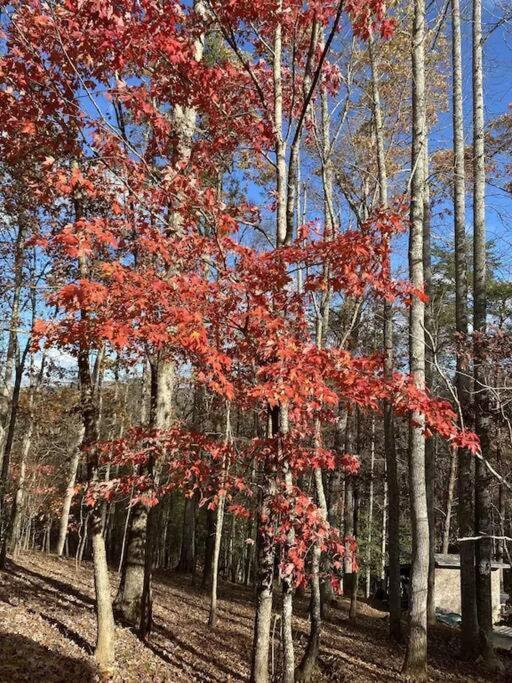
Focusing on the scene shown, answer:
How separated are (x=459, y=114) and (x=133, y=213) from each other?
1001cm

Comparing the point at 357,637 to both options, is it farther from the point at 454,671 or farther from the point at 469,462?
the point at 469,462

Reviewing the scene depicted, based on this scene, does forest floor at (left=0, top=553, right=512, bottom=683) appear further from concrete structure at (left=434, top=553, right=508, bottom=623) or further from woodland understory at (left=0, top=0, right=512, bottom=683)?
concrete structure at (left=434, top=553, right=508, bottom=623)

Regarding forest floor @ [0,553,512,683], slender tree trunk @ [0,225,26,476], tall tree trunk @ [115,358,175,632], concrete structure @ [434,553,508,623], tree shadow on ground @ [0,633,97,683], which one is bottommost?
concrete structure @ [434,553,508,623]

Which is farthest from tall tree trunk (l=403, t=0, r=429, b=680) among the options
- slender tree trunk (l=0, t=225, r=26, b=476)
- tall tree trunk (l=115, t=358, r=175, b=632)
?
slender tree trunk (l=0, t=225, r=26, b=476)

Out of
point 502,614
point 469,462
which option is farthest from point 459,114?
point 502,614

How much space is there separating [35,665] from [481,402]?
8.83 metres

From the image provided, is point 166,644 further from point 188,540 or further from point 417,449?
point 188,540

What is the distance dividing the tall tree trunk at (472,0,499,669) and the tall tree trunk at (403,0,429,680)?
48.4 inches

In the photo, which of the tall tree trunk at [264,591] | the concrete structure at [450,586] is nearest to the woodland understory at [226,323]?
the tall tree trunk at [264,591]

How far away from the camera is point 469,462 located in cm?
1159

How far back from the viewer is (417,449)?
911cm

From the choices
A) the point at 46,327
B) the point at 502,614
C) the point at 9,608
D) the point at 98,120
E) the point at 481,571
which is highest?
the point at 98,120

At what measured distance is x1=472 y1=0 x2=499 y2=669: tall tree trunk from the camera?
1023 cm

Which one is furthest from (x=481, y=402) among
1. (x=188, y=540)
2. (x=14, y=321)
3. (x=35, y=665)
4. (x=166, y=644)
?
(x=188, y=540)
